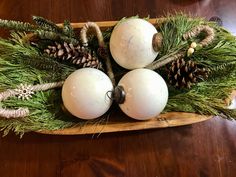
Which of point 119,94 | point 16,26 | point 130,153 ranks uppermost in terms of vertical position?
point 16,26

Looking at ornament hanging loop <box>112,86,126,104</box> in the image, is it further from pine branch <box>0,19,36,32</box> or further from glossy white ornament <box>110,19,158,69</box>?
pine branch <box>0,19,36,32</box>

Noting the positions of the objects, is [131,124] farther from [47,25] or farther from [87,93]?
[47,25]

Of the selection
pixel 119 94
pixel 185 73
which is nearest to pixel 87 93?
pixel 119 94

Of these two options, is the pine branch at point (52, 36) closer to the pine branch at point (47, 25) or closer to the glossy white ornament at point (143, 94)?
the pine branch at point (47, 25)

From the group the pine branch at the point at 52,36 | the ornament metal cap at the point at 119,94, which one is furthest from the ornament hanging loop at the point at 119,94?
the pine branch at the point at 52,36

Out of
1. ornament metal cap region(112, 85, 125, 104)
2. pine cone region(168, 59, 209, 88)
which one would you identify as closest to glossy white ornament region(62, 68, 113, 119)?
ornament metal cap region(112, 85, 125, 104)

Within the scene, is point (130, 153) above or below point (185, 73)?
below
